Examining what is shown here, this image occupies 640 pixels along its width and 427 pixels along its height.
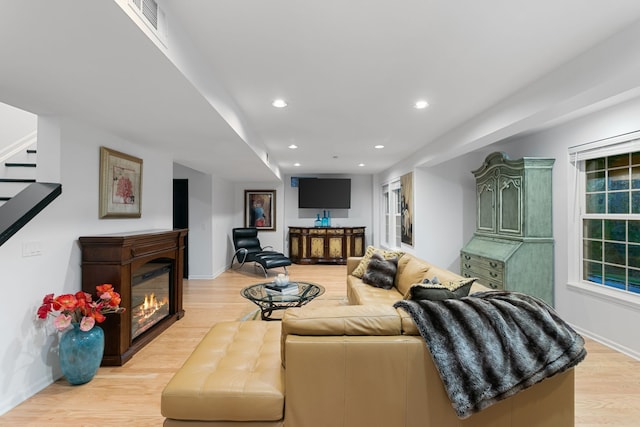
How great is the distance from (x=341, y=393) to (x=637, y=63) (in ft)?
7.94

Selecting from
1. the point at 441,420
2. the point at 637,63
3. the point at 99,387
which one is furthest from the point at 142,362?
the point at 637,63

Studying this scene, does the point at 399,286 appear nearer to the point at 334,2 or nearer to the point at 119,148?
the point at 334,2

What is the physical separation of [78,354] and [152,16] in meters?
2.39

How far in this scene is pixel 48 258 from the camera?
2500 millimetres

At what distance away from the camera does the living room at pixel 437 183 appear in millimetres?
2215

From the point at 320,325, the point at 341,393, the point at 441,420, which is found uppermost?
the point at 320,325

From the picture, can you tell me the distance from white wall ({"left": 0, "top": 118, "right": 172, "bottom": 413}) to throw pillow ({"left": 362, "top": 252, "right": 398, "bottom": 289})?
2798mm

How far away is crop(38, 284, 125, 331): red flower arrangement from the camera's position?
235 cm

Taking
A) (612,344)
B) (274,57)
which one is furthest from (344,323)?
(612,344)

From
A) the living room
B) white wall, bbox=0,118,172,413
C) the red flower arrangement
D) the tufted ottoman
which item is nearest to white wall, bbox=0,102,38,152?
the living room

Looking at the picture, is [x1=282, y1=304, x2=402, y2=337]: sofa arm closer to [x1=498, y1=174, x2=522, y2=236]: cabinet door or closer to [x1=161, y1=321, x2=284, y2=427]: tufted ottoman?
[x1=161, y1=321, x2=284, y2=427]: tufted ottoman

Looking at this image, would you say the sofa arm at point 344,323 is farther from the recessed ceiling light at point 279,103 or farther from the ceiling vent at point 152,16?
the recessed ceiling light at point 279,103

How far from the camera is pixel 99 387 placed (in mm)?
2453

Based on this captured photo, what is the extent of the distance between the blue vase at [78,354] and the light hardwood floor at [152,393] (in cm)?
8
